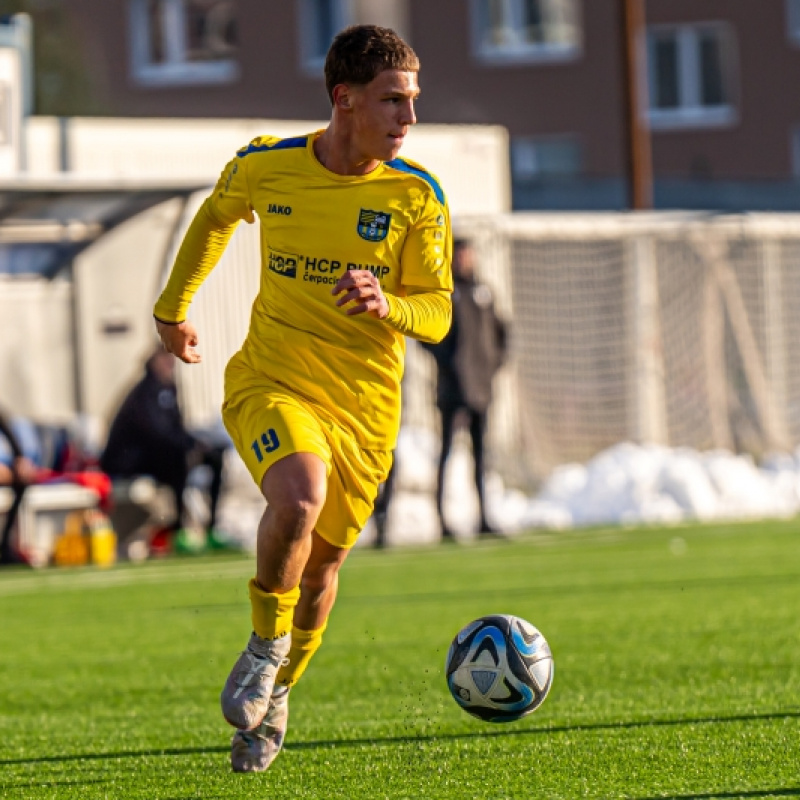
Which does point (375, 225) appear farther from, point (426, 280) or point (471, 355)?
point (471, 355)

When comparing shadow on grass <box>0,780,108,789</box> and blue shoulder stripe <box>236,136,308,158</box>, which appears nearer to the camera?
shadow on grass <box>0,780,108,789</box>

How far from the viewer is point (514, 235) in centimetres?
1897

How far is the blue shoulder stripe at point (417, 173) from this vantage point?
5949mm

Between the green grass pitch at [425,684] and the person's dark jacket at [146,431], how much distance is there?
5.19 ft

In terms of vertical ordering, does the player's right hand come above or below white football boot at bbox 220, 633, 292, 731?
above

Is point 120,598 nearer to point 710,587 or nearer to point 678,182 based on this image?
point 710,587

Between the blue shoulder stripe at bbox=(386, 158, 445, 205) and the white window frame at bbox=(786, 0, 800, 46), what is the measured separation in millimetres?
38755

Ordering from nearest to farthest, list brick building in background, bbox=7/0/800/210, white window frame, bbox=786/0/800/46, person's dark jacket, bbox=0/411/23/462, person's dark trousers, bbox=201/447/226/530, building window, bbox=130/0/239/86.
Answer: person's dark jacket, bbox=0/411/23/462, person's dark trousers, bbox=201/447/226/530, white window frame, bbox=786/0/800/46, brick building in background, bbox=7/0/800/210, building window, bbox=130/0/239/86

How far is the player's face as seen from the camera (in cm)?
572

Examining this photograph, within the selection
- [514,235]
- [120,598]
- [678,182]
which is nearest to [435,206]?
[120,598]

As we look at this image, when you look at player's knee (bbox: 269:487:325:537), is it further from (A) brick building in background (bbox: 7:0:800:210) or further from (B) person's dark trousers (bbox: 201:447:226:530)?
(A) brick building in background (bbox: 7:0:800:210)

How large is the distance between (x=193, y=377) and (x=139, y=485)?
2060 millimetres

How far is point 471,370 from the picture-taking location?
1562 cm

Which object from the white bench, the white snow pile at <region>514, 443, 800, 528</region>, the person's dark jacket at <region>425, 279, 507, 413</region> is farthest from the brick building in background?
the white bench
